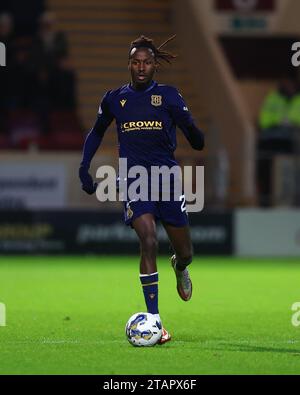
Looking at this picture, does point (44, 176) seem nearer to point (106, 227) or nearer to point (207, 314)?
point (106, 227)

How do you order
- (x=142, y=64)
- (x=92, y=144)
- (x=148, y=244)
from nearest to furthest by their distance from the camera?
(x=148, y=244) → (x=142, y=64) → (x=92, y=144)

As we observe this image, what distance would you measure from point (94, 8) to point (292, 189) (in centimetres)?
718

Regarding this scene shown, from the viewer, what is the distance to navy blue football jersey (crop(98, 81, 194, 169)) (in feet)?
32.4

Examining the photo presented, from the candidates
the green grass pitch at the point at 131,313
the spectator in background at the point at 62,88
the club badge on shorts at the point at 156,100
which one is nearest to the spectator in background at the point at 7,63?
the spectator in background at the point at 62,88

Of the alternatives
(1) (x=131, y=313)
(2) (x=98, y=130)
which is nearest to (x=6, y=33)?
(1) (x=131, y=313)

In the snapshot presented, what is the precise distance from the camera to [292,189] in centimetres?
2169

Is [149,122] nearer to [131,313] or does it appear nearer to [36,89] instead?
[131,313]

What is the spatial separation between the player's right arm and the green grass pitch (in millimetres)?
1237

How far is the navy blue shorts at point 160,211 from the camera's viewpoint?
387 inches

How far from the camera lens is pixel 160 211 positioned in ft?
32.9

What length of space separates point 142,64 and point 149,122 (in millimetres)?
464

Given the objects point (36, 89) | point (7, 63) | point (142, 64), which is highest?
point (7, 63)

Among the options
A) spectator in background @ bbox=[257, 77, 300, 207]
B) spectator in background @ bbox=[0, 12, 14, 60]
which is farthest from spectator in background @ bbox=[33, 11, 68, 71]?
spectator in background @ bbox=[257, 77, 300, 207]
